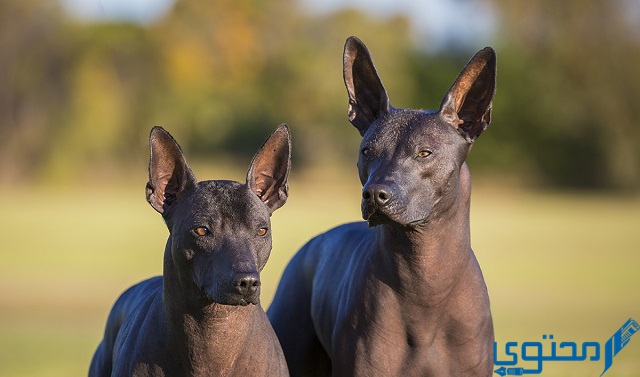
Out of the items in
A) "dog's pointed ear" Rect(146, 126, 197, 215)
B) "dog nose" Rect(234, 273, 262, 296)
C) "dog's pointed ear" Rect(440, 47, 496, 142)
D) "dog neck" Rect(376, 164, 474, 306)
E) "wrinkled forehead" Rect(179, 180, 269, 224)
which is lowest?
"dog nose" Rect(234, 273, 262, 296)

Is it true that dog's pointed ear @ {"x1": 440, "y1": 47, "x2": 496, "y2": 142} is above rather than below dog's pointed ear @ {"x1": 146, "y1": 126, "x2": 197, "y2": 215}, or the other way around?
above

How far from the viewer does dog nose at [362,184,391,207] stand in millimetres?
6383

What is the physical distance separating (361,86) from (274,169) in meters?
1.04

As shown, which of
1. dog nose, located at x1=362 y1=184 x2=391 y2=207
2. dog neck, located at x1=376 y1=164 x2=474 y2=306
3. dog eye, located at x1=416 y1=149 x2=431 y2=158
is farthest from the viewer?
dog neck, located at x1=376 y1=164 x2=474 y2=306

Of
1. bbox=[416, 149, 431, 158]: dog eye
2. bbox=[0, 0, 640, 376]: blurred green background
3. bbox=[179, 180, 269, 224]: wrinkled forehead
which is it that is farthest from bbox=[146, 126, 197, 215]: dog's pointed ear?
bbox=[0, 0, 640, 376]: blurred green background

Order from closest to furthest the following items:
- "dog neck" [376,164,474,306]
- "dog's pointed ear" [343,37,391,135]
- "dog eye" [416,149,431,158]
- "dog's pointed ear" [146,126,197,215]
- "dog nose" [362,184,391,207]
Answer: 1. "dog nose" [362,184,391,207]
2. "dog's pointed ear" [146,126,197,215]
3. "dog eye" [416,149,431,158]
4. "dog neck" [376,164,474,306]
5. "dog's pointed ear" [343,37,391,135]

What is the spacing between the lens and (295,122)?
2680 inches

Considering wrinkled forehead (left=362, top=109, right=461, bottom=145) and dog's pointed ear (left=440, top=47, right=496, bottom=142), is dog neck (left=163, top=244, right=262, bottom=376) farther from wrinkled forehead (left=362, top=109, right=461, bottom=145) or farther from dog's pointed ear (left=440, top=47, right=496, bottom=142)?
dog's pointed ear (left=440, top=47, right=496, bottom=142)

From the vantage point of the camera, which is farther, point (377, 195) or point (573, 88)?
point (573, 88)

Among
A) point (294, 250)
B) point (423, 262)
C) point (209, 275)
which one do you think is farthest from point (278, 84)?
point (209, 275)

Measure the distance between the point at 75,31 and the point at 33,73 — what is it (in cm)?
281

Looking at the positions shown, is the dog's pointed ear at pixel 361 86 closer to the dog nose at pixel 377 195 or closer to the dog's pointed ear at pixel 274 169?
the dog's pointed ear at pixel 274 169

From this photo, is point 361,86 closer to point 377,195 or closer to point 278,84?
point 377,195

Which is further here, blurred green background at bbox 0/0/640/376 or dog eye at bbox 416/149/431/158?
blurred green background at bbox 0/0/640/376
